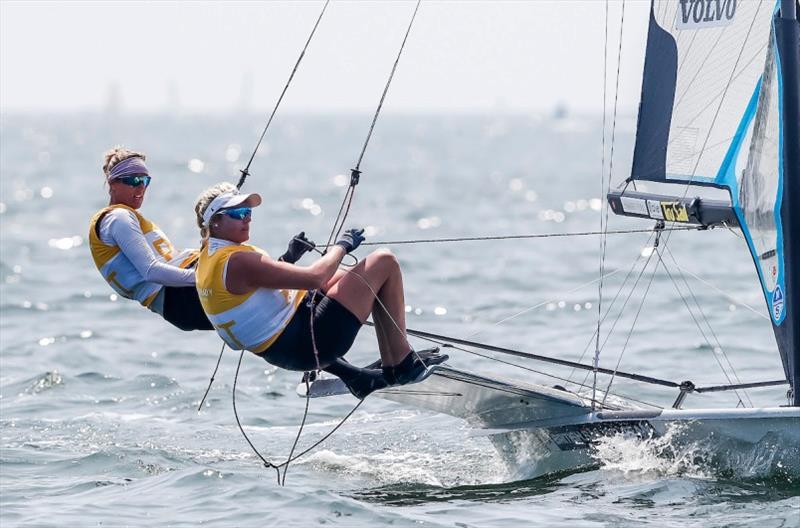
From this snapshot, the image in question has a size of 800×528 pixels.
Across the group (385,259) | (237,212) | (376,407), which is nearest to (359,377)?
(385,259)

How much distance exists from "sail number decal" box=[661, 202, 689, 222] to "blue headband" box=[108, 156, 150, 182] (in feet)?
7.70

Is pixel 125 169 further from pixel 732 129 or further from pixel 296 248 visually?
pixel 732 129

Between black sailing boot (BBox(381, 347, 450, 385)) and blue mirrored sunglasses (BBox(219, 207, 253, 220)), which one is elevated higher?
blue mirrored sunglasses (BBox(219, 207, 253, 220))

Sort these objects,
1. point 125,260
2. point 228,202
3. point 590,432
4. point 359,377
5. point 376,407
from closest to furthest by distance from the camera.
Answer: point 228,202
point 359,377
point 125,260
point 590,432
point 376,407

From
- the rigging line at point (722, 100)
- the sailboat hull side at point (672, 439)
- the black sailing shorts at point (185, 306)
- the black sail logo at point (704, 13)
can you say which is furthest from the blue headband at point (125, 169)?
the black sail logo at point (704, 13)

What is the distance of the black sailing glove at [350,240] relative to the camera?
196 inches

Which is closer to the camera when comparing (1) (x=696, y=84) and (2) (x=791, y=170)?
(2) (x=791, y=170)

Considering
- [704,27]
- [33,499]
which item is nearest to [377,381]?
[33,499]

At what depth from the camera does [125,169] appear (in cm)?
562

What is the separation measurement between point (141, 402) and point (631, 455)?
11.3 ft

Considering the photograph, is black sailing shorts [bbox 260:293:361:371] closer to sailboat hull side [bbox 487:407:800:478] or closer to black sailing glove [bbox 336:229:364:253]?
black sailing glove [bbox 336:229:364:253]

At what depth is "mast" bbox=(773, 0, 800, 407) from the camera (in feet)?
18.1

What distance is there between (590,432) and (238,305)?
1.74 metres

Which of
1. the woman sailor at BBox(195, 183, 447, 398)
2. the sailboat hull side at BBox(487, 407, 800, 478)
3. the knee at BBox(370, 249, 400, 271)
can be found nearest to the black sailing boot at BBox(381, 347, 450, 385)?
the woman sailor at BBox(195, 183, 447, 398)
